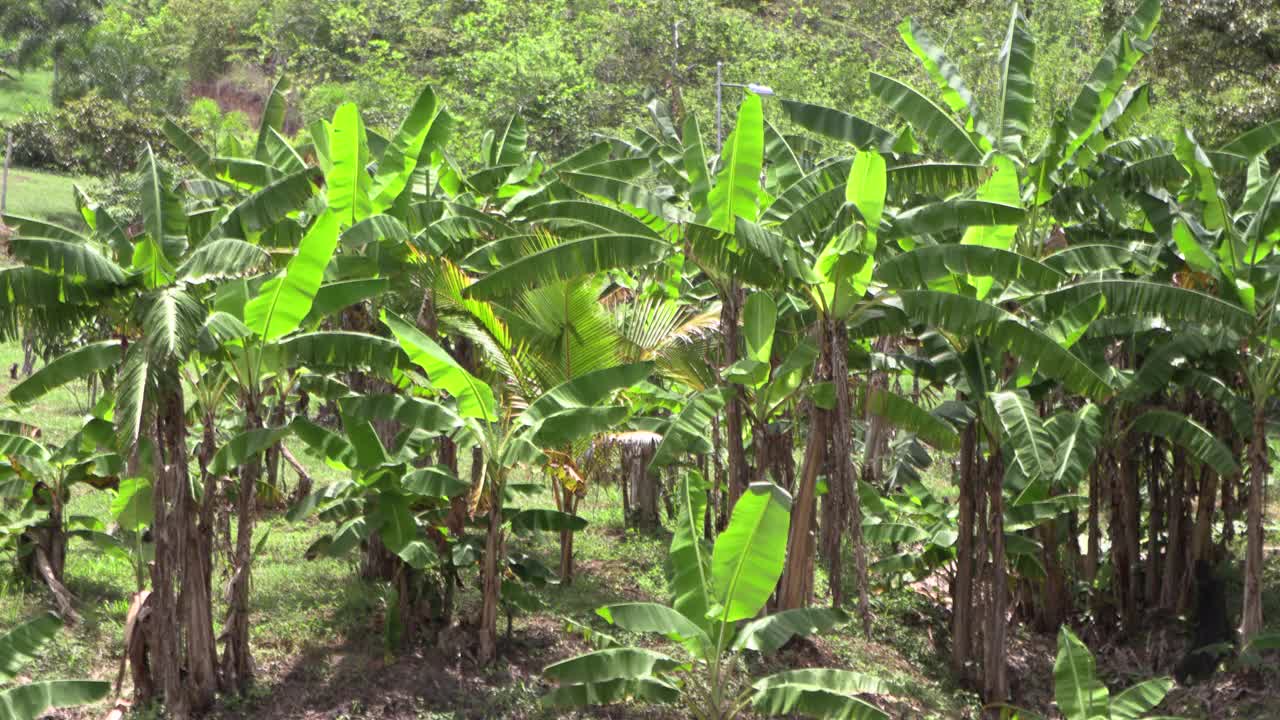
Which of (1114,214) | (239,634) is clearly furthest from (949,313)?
(239,634)

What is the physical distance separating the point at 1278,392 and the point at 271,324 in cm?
939

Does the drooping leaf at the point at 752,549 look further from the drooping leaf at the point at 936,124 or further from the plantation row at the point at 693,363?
the drooping leaf at the point at 936,124

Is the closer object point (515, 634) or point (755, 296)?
point (755, 296)

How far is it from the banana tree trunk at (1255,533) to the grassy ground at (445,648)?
0.74m

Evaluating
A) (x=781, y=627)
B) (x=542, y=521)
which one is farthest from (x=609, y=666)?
(x=542, y=521)

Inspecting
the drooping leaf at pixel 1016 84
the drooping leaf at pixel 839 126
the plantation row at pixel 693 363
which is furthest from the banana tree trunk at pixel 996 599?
the drooping leaf at pixel 839 126

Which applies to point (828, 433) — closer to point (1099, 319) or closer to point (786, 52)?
point (1099, 319)

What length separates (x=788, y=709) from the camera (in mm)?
8969

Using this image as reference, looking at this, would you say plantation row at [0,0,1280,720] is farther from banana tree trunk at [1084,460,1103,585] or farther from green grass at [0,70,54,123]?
green grass at [0,70,54,123]

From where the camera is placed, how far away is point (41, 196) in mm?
43250

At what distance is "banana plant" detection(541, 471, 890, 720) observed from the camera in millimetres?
8922

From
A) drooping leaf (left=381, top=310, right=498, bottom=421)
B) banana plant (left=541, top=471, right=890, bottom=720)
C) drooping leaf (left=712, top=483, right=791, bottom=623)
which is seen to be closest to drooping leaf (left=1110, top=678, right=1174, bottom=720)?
banana plant (left=541, top=471, right=890, bottom=720)

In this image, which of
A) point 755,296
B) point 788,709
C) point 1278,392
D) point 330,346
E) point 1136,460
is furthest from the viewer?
point 1136,460

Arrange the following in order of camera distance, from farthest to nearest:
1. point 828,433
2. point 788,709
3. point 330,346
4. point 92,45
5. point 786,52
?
point 92,45 → point 786,52 → point 828,433 → point 330,346 → point 788,709
